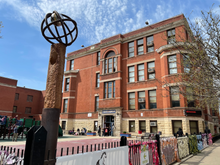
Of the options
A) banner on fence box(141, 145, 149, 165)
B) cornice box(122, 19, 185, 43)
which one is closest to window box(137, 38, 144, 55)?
cornice box(122, 19, 185, 43)

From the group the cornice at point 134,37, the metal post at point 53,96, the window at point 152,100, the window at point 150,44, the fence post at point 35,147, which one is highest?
the cornice at point 134,37

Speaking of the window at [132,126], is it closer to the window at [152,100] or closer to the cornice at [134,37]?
the window at [152,100]

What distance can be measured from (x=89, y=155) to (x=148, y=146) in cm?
→ 380

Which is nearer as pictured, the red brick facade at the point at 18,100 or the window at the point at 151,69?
the window at the point at 151,69

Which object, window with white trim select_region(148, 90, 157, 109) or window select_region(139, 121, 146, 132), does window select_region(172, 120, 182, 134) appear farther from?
window select_region(139, 121, 146, 132)

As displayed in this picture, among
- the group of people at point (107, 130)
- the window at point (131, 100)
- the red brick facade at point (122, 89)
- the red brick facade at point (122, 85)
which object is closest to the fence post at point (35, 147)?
the red brick facade at point (122, 85)

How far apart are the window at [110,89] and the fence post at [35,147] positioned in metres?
25.3

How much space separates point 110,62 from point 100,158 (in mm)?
26351

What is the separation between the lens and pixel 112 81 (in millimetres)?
28688

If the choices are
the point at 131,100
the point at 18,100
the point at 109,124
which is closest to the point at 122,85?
the point at 131,100

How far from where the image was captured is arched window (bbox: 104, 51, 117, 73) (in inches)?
1145

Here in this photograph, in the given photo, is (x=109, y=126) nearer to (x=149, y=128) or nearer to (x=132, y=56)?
(x=149, y=128)

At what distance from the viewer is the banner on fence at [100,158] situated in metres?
3.24

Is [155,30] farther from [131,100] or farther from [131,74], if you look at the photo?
[131,100]
